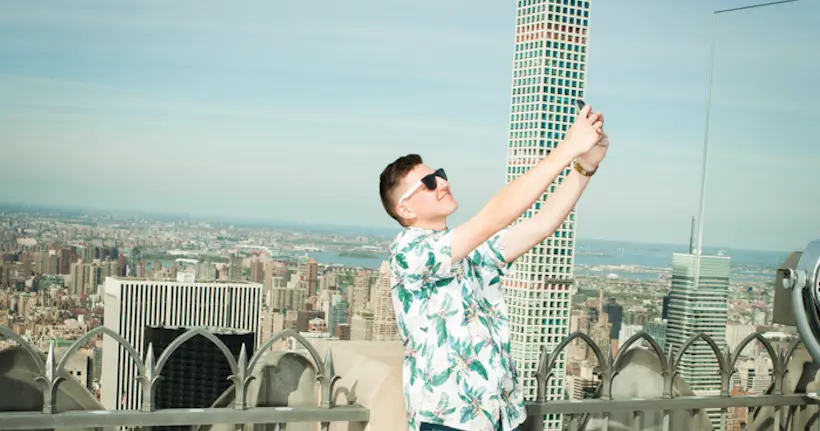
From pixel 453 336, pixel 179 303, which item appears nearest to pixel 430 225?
pixel 453 336

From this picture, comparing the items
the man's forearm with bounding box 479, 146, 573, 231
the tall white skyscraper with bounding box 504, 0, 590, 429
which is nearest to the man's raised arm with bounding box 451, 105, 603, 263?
the man's forearm with bounding box 479, 146, 573, 231

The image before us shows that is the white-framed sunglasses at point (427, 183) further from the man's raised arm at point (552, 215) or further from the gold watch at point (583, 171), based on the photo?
the gold watch at point (583, 171)

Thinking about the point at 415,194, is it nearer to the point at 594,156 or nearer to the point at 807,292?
the point at 594,156

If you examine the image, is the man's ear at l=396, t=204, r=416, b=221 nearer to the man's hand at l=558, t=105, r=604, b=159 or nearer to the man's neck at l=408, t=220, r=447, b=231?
the man's neck at l=408, t=220, r=447, b=231

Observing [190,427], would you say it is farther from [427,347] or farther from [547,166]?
[547,166]

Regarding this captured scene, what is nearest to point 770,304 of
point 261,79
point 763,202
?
point 763,202

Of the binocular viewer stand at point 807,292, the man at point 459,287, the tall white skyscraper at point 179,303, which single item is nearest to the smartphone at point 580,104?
the man at point 459,287
